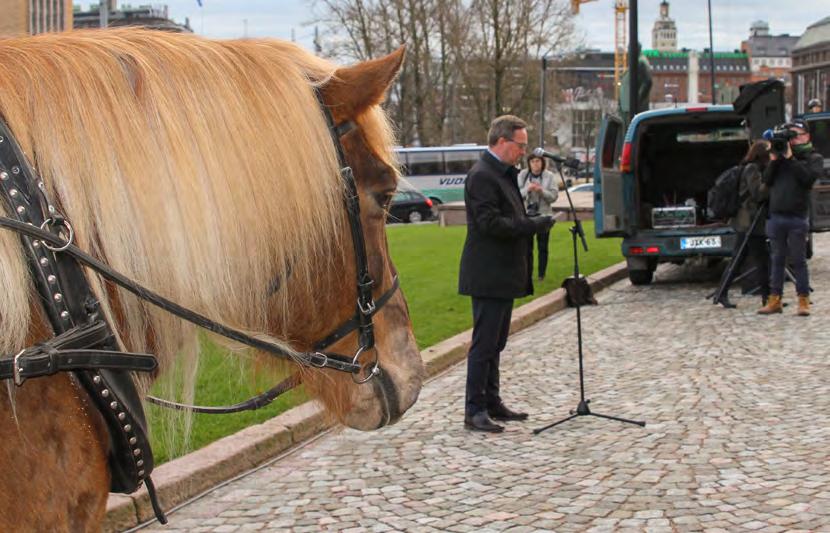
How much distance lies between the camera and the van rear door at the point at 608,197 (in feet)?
43.6

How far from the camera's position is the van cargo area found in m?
14.1

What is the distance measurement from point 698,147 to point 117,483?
14.9 metres

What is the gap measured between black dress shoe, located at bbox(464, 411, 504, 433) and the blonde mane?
4.23 meters

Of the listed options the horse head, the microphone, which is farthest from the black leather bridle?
the microphone

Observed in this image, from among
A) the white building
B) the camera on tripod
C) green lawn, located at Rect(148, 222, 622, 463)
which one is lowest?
green lawn, located at Rect(148, 222, 622, 463)

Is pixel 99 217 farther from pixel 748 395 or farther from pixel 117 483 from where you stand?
pixel 748 395

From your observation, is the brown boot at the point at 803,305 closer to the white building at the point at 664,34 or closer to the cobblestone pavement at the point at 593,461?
the cobblestone pavement at the point at 593,461

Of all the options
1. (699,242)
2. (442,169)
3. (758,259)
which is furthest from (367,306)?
(442,169)

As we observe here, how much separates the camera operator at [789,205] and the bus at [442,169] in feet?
110

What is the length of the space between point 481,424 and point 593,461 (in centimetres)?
102

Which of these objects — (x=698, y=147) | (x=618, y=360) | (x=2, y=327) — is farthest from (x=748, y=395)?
(x=698, y=147)

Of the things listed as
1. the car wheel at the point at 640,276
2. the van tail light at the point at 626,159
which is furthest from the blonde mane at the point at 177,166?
the car wheel at the point at 640,276

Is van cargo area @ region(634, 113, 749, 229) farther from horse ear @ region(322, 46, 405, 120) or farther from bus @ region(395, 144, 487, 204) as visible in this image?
bus @ region(395, 144, 487, 204)

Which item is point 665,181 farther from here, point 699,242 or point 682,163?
point 699,242
